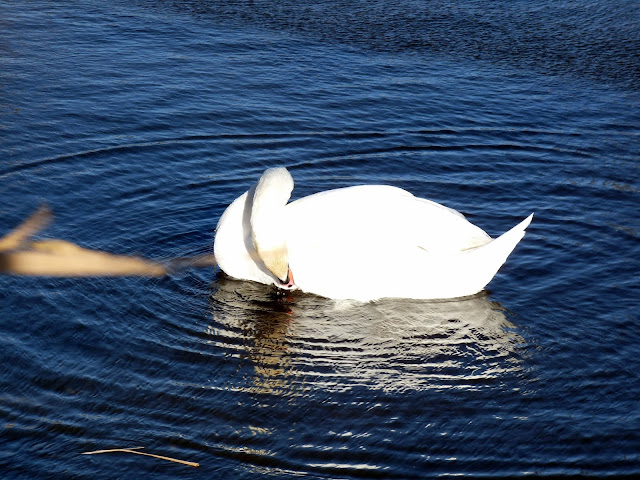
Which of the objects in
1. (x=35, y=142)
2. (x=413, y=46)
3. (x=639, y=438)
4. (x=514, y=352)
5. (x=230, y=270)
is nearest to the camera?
(x=639, y=438)

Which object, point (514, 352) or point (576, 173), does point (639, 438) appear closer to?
point (514, 352)

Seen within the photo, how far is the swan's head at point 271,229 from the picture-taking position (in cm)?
584

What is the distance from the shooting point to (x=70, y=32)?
10758 millimetres

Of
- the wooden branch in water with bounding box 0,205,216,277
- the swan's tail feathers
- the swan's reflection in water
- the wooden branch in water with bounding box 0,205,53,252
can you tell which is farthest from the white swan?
the wooden branch in water with bounding box 0,205,53,252

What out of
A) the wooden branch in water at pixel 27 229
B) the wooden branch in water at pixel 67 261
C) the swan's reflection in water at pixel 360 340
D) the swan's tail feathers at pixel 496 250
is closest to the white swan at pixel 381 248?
the swan's tail feathers at pixel 496 250

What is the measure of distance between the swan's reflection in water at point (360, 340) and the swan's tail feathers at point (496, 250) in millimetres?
245

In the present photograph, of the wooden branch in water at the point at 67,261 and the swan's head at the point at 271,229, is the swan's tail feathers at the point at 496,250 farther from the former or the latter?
the wooden branch in water at the point at 67,261

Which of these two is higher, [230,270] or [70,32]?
[70,32]

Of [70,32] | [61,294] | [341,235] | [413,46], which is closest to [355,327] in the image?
[341,235]

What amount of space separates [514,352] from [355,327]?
95 centimetres

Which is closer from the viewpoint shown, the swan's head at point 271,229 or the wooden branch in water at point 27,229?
the swan's head at point 271,229

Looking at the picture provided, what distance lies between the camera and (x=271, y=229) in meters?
5.87

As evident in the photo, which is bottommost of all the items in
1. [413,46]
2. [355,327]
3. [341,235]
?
[355,327]

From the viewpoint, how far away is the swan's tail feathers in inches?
239
